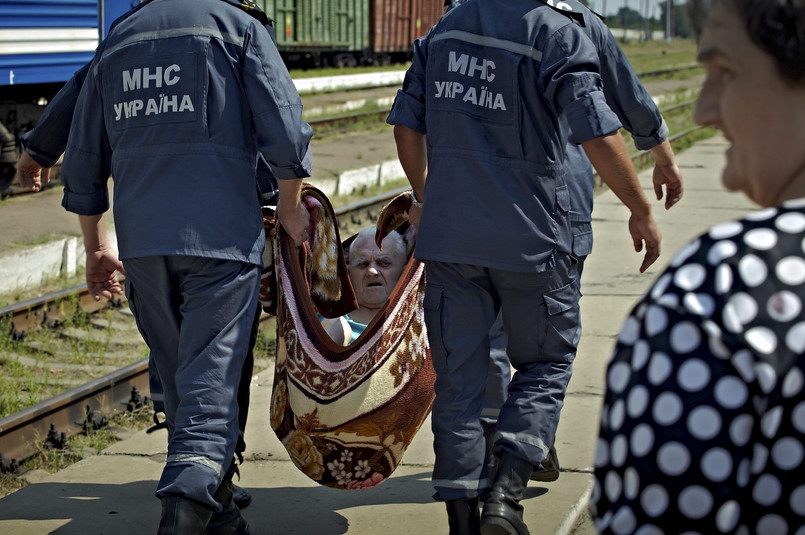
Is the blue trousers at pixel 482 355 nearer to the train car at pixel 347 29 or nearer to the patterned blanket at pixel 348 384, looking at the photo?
the patterned blanket at pixel 348 384

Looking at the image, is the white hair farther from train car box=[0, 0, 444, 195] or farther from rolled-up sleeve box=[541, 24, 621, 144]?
train car box=[0, 0, 444, 195]

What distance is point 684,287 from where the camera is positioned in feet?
4.14

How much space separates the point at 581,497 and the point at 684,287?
281 centimetres

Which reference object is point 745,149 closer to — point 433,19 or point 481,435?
point 481,435

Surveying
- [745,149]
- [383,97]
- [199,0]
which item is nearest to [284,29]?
[383,97]

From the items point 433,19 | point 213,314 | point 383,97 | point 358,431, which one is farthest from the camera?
point 433,19

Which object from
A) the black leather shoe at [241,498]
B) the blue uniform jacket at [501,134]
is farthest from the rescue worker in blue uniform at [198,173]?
the black leather shoe at [241,498]

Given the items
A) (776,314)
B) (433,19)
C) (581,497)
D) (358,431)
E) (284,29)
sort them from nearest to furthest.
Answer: (776,314) < (358,431) < (581,497) < (284,29) < (433,19)

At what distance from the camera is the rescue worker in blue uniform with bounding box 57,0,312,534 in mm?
3266

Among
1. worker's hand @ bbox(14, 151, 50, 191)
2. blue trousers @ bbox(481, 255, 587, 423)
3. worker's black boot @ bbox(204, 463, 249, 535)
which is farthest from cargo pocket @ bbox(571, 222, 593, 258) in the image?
worker's hand @ bbox(14, 151, 50, 191)

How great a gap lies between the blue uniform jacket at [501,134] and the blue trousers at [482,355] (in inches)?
4.0

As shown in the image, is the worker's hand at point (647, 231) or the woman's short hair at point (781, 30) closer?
the woman's short hair at point (781, 30)

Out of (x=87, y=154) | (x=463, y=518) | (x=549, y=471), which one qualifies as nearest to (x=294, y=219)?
(x=87, y=154)

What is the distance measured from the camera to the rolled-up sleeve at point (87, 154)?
11.4 ft
